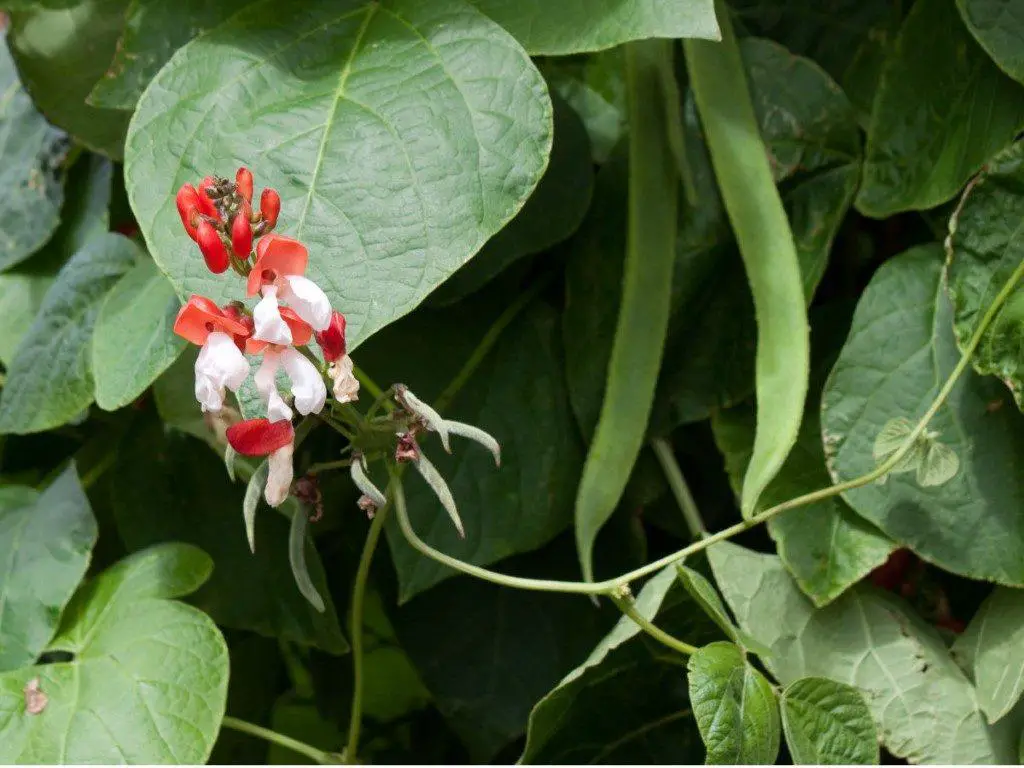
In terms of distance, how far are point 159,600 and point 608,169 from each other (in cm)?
40

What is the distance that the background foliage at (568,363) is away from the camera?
0.53 m

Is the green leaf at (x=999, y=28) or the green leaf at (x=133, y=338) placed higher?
the green leaf at (x=999, y=28)

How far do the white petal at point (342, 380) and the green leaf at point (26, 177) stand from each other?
19.4 inches

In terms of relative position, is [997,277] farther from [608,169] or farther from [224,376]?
[224,376]

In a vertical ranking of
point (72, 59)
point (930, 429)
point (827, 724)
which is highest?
point (72, 59)

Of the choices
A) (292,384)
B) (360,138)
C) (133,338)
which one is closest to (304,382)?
(292,384)

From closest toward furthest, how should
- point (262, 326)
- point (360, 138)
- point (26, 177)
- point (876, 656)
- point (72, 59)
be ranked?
point (262, 326)
point (360, 138)
point (876, 656)
point (72, 59)
point (26, 177)

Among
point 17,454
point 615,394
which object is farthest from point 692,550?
point 17,454

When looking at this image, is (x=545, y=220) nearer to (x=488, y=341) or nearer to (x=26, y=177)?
(x=488, y=341)

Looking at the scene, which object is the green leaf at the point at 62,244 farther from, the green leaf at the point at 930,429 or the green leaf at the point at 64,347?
the green leaf at the point at 930,429

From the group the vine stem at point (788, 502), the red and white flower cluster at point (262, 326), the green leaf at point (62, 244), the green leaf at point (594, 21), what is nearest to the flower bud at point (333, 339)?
the red and white flower cluster at point (262, 326)

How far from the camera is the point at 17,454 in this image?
2.79ft

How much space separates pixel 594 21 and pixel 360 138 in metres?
0.14

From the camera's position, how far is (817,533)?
623 mm
